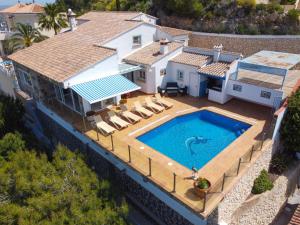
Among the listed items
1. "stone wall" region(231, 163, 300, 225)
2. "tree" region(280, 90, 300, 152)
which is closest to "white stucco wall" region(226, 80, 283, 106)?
"tree" region(280, 90, 300, 152)

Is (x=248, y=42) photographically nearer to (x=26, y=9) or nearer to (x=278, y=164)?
(x=278, y=164)

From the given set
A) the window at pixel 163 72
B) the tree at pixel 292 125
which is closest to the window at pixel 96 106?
the window at pixel 163 72

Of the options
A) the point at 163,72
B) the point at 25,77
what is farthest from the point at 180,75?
the point at 25,77

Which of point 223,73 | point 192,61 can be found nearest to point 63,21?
point 192,61

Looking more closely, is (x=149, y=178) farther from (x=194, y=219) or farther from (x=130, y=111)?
(x=130, y=111)

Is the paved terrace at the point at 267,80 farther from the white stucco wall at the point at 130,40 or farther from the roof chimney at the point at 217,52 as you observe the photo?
the white stucco wall at the point at 130,40

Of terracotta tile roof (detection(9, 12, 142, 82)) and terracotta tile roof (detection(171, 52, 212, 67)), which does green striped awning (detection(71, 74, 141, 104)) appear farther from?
terracotta tile roof (detection(171, 52, 212, 67))
